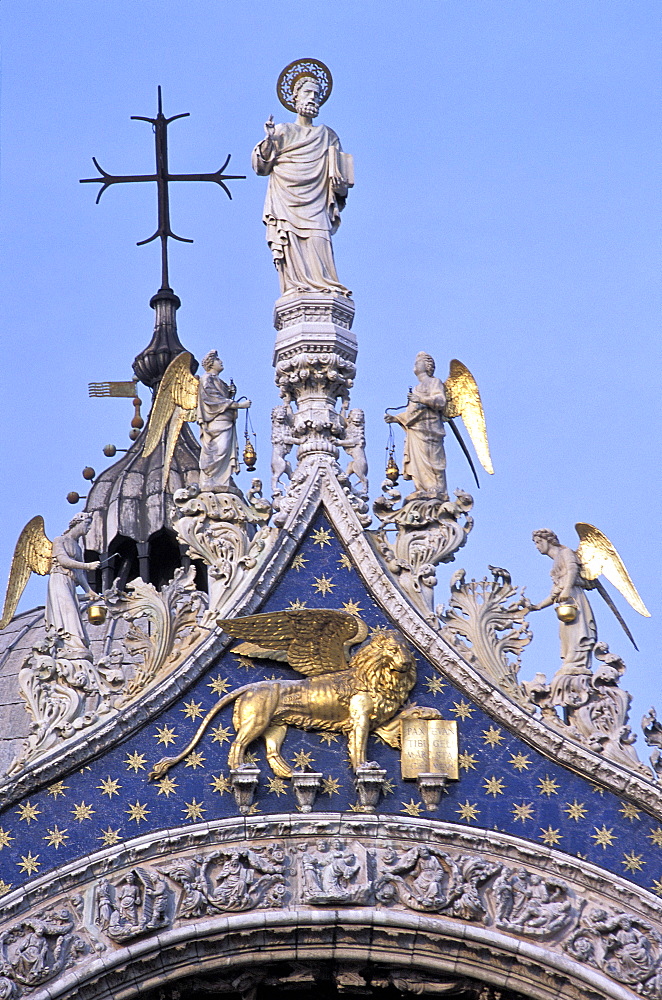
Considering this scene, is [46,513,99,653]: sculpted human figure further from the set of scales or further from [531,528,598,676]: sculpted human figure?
[531,528,598,676]: sculpted human figure

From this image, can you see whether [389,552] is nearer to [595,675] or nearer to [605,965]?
[595,675]

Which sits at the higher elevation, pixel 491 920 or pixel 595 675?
pixel 595 675

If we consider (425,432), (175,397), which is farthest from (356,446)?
(175,397)

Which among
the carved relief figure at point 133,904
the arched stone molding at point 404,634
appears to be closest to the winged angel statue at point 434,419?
the arched stone molding at point 404,634

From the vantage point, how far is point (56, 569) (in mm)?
21750

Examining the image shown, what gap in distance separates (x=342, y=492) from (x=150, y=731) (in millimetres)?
2745

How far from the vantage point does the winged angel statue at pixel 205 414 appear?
71.6 feet

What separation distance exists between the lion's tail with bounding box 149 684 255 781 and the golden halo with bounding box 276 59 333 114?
5.90 m

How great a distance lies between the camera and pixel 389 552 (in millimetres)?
21547

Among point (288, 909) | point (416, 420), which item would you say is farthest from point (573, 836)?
point (416, 420)

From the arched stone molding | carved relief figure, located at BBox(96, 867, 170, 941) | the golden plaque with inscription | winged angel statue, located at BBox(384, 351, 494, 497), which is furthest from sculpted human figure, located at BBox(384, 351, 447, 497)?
carved relief figure, located at BBox(96, 867, 170, 941)

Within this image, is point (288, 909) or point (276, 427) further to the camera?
point (276, 427)

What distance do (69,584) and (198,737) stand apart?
195 cm

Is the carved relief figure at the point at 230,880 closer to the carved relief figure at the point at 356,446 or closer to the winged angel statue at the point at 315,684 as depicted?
the winged angel statue at the point at 315,684
